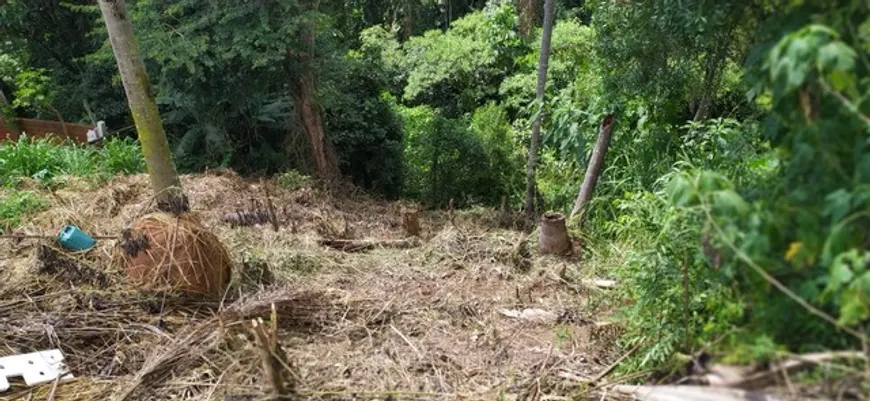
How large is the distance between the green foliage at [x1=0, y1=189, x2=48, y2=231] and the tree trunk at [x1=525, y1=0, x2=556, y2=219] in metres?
4.18

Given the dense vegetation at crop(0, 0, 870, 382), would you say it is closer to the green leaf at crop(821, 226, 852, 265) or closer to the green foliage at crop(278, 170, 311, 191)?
the green leaf at crop(821, 226, 852, 265)

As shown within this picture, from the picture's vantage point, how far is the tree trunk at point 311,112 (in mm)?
6754

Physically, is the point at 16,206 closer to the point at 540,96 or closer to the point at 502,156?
the point at 540,96

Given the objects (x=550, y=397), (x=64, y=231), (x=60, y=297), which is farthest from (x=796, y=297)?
(x=64, y=231)

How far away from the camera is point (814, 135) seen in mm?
1512

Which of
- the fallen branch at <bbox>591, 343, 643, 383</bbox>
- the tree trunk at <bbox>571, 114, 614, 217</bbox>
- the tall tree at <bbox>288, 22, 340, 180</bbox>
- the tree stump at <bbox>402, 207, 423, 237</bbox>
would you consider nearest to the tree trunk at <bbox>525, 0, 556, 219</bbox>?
the tree trunk at <bbox>571, 114, 614, 217</bbox>

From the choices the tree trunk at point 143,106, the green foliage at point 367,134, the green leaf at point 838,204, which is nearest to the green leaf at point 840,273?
the green leaf at point 838,204

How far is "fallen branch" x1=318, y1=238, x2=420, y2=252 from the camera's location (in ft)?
15.8

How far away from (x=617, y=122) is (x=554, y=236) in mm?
1334

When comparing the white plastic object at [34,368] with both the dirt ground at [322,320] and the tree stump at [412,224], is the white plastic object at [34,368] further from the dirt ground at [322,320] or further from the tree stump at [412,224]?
the tree stump at [412,224]

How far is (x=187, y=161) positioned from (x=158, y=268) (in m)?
4.25

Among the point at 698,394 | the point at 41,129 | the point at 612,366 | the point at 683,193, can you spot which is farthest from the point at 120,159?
the point at 698,394

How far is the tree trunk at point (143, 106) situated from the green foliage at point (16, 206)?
1413 millimetres

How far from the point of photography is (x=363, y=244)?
4.87 meters
